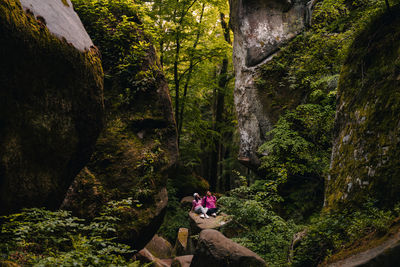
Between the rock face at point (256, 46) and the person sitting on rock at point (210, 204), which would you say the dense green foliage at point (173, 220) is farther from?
the rock face at point (256, 46)

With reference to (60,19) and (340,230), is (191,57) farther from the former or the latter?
(340,230)

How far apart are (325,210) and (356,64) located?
2841 mm

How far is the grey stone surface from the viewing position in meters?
3.19

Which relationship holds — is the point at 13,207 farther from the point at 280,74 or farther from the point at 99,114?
the point at 280,74

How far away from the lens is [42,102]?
3.06 meters

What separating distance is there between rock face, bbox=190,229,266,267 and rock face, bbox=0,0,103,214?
3458 millimetres

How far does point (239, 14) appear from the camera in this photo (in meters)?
12.3

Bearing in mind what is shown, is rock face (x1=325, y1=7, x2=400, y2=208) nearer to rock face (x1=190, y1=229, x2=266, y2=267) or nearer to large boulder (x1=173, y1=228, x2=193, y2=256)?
rock face (x1=190, y1=229, x2=266, y2=267)

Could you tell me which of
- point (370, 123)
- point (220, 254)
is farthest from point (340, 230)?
point (220, 254)

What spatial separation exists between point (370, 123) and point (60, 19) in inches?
200

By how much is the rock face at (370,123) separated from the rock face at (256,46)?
6.34 metres

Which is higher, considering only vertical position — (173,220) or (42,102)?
(42,102)

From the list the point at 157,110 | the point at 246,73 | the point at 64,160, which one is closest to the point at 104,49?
the point at 157,110

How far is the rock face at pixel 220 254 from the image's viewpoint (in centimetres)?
507
